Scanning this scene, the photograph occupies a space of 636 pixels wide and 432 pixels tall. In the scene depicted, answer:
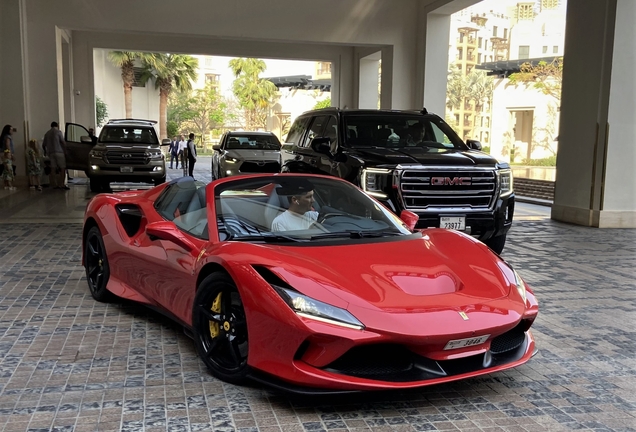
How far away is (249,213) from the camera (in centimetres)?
443

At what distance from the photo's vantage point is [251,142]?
18.6m

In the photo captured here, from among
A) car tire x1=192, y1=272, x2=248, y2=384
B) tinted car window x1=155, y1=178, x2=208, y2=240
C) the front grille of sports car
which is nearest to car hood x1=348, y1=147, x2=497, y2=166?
tinted car window x1=155, y1=178, x2=208, y2=240

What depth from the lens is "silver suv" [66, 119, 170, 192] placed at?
16.5 m

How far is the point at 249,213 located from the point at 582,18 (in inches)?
413

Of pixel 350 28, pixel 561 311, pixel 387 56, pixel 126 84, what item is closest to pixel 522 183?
pixel 387 56

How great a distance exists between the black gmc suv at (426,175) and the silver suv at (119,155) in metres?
9.09

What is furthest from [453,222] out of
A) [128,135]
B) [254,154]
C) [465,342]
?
[128,135]

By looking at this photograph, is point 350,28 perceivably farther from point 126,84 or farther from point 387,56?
point 126,84

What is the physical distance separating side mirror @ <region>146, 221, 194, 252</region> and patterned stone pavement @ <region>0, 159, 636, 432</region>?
31.9 inches

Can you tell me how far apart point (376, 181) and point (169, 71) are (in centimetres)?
4397

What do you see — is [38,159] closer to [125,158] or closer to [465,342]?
[125,158]

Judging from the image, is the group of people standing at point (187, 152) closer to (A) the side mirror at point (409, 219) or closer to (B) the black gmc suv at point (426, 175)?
(B) the black gmc suv at point (426, 175)

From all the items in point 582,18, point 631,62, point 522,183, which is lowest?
point 522,183

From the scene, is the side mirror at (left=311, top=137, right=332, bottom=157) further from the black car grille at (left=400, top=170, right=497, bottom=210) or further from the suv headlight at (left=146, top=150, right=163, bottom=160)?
the suv headlight at (left=146, top=150, right=163, bottom=160)
